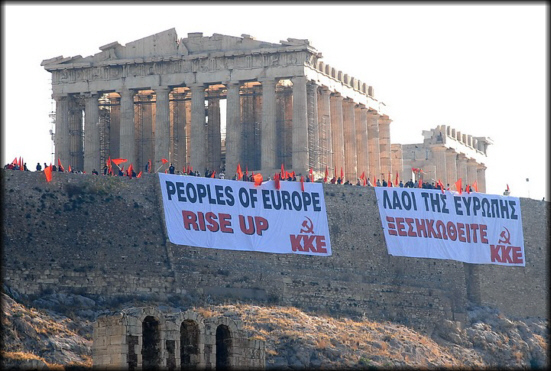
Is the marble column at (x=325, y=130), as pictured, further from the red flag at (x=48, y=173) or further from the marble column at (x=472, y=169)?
the marble column at (x=472, y=169)

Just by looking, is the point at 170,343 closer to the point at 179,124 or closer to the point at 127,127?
the point at 127,127

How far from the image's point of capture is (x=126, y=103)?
141 metres

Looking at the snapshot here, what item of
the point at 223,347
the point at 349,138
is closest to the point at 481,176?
the point at 349,138

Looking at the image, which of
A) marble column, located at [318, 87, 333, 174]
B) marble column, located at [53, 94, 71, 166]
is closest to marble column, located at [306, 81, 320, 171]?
marble column, located at [318, 87, 333, 174]

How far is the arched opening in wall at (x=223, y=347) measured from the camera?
10594cm

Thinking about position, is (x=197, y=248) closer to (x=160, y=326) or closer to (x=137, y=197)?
(x=137, y=197)

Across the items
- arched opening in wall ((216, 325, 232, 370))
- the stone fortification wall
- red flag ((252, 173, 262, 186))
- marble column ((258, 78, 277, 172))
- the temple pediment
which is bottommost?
arched opening in wall ((216, 325, 232, 370))

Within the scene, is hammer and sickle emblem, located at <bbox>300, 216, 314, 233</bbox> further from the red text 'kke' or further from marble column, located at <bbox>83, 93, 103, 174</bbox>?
marble column, located at <bbox>83, 93, 103, 174</bbox>

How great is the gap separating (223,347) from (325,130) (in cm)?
3665

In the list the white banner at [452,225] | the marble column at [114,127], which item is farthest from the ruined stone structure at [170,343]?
the marble column at [114,127]

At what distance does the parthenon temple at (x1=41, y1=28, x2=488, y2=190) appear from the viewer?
5438 inches

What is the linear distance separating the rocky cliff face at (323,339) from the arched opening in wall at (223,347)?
20.7 ft

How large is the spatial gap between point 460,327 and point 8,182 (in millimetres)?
25093

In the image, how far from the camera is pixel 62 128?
14250 cm
